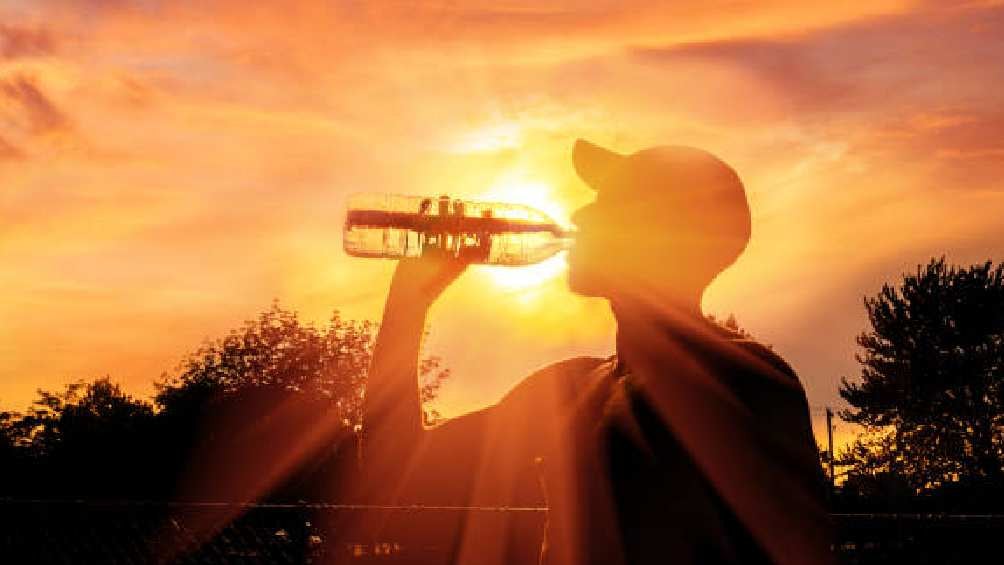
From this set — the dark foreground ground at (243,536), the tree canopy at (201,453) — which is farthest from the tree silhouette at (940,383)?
the dark foreground ground at (243,536)

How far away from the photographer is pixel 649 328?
177 centimetres

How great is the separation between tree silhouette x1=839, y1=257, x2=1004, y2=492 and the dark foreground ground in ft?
136

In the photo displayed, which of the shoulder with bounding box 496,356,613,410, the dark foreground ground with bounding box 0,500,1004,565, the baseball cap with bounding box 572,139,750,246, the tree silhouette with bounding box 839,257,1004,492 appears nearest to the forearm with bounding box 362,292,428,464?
the shoulder with bounding box 496,356,613,410

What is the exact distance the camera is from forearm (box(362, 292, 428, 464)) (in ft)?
5.77

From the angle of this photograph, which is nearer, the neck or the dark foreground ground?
the neck

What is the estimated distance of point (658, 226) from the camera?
180 cm

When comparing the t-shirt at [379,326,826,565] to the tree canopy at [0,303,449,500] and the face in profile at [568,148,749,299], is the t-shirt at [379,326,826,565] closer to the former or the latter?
the face in profile at [568,148,749,299]

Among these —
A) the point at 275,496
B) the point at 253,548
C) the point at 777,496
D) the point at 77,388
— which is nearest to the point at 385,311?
the point at 777,496

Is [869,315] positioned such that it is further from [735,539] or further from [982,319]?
[735,539]

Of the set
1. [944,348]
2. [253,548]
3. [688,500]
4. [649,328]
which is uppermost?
[944,348]

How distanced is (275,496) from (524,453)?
20479mm

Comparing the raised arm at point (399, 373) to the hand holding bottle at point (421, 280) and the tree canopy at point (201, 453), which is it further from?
the tree canopy at point (201, 453)

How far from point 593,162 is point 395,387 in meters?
0.51

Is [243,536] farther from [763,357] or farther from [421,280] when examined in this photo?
[763,357]
